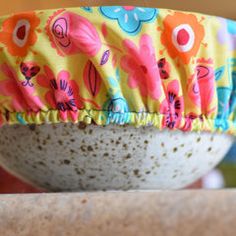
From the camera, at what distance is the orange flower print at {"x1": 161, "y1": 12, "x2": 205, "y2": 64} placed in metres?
0.37

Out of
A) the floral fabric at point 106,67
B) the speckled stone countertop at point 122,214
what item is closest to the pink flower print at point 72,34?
the floral fabric at point 106,67

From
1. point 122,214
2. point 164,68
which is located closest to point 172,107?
point 164,68

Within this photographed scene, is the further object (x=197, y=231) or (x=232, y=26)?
(x=232, y=26)

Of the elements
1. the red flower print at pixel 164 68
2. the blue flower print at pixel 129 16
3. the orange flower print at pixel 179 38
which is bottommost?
the red flower print at pixel 164 68

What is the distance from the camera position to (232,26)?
40 centimetres

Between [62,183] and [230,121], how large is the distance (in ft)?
0.44

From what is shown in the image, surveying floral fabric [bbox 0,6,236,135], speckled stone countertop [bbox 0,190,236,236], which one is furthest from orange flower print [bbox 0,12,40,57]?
speckled stone countertop [bbox 0,190,236,236]

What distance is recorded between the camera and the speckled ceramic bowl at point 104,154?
382 millimetres

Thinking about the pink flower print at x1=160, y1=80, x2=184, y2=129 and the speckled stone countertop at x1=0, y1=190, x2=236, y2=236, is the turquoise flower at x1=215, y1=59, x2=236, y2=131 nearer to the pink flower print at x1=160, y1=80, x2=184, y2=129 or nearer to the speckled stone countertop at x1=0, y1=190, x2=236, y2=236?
the pink flower print at x1=160, y1=80, x2=184, y2=129

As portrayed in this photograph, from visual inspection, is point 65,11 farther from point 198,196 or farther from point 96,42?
point 198,196

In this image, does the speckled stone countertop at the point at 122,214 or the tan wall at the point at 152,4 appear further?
the tan wall at the point at 152,4

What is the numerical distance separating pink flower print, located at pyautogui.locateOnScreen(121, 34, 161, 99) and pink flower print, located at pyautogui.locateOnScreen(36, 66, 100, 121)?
0.03 meters

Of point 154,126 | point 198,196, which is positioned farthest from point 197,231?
point 154,126

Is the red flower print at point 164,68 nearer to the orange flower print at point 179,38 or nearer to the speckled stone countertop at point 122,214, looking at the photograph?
the orange flower print at point 179,38
